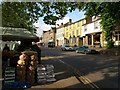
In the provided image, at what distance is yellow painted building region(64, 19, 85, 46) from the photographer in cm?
8309

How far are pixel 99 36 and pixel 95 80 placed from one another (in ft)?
162

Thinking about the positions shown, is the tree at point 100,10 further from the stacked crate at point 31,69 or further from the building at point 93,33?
the building at point 93,33

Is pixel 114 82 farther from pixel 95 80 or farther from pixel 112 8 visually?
pixel 112 8

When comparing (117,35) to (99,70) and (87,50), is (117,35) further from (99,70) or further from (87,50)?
(99,70)

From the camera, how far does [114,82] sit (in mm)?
15062

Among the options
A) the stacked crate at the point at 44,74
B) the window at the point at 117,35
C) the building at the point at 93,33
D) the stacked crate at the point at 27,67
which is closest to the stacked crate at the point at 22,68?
the stacked crate at the point at 27,67

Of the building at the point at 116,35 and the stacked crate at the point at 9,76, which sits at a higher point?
the building at the point at 116,35

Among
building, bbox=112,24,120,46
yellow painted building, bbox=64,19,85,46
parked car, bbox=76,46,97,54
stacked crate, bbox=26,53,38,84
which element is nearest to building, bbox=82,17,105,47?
yellow painted building, bbox=64,19,85,46

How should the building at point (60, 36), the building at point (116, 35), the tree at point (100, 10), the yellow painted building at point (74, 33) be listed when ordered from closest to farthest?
the tree at point (100, 10) → the building at point (116, 35) → the yellow painted building at point (74, 33) → the building at point (60, 36)

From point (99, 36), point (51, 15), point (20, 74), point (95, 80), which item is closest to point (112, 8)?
point (51, 15)

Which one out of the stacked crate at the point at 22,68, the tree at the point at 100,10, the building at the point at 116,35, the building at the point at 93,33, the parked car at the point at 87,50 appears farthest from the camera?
the building at the point at 93,33

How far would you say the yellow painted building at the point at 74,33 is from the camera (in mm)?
83094

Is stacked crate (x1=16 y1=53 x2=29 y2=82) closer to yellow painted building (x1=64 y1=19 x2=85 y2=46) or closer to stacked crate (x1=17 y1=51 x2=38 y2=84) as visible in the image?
stacked crate (x1=17 y1=51 x2=38 y2=84)

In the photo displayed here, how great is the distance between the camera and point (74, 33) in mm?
90312
